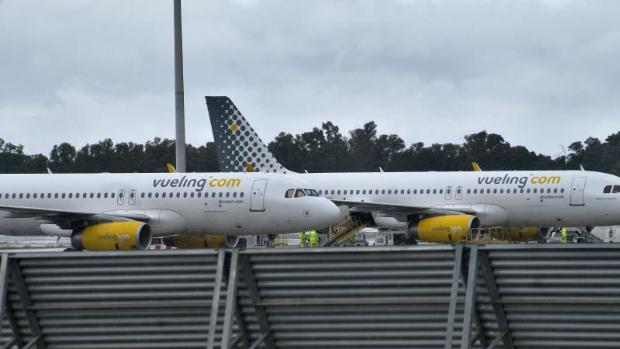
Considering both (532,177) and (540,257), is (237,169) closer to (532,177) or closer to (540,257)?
(532,177)

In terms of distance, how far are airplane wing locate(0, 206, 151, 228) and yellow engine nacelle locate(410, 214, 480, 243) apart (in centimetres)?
1106

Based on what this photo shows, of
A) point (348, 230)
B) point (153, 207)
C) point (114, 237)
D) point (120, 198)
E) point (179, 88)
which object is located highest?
point (179, 88)

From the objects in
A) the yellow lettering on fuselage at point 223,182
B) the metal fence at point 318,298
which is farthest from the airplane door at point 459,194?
the metal fence at point 318,298

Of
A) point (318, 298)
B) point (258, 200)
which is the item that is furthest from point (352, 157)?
point (318, 298)

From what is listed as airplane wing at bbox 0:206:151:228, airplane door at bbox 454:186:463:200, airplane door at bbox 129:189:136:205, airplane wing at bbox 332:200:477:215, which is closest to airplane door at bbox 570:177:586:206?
airplane wing at bbox 332:200:477:215

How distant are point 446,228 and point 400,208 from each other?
268 centimetres

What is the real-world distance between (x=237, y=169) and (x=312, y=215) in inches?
619

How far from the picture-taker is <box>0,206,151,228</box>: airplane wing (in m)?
38.3

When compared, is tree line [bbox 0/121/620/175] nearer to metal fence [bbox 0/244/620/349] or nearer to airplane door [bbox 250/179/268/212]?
airplane door [bbox 250/179/268/212]

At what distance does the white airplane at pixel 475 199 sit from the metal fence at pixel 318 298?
2801 cm

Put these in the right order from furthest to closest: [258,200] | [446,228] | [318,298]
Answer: [446,228] < [258,200] < [318,298]

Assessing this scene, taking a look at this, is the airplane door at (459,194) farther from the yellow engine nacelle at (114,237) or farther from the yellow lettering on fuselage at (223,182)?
the yellow engine nacelle at (114,237)

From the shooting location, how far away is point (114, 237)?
123 ft

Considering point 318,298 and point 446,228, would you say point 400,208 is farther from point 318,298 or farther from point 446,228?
point 318,298
